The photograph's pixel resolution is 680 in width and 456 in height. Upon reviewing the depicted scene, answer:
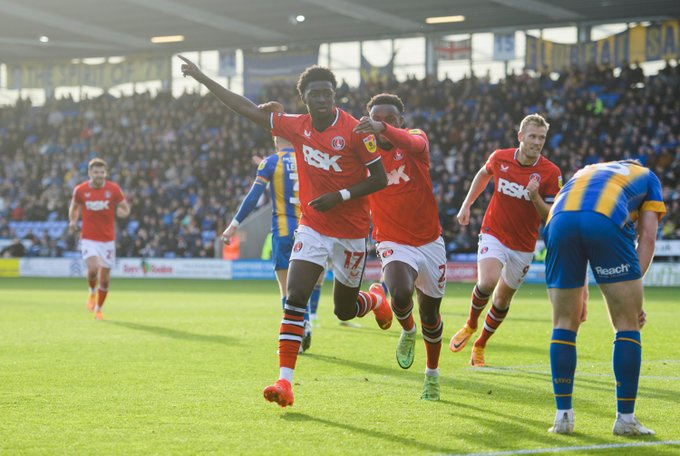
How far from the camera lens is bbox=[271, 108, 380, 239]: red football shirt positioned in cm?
777

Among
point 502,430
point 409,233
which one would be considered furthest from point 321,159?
point 502,430

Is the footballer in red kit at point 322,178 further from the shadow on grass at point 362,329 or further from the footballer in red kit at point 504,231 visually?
the shadow on grass at point 362,329

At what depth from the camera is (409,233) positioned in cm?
829

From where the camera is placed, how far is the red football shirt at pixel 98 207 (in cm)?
1711

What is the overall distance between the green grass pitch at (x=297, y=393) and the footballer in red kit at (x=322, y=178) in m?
1.00

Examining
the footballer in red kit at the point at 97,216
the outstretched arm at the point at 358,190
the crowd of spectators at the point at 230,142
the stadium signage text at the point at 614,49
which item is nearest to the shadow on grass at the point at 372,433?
the outstretched arm at the point at 358,190

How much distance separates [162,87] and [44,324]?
32.8 meters

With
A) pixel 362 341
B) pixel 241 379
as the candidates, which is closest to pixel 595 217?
pixel 241 379

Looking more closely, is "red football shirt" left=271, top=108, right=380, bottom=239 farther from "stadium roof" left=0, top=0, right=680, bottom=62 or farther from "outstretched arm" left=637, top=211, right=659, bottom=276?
"stadium roof" left=0, top=0, right=680, bottom=62

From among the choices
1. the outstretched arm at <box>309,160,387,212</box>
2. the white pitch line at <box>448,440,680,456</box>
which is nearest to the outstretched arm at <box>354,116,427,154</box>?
the outstretched arm at <box>309,160,387,212</box>

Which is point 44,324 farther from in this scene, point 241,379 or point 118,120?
point 118,120

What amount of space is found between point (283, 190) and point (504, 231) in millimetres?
2986

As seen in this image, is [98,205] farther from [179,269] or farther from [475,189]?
[179,269]

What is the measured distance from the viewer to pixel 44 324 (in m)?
15.3
